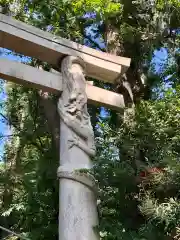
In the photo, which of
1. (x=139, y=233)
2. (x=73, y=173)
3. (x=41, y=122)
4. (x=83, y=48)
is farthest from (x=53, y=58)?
(x=41, y=122)

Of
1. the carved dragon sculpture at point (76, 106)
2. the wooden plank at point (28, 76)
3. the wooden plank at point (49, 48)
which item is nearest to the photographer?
the carved dragon sculpture at point (76, 106)

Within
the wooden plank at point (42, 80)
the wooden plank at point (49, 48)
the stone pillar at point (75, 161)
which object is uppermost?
the wooden plank at point (49, 48)

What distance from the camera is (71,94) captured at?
14.8 feet

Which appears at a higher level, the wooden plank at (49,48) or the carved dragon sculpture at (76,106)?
the wooden plank at (49,48)

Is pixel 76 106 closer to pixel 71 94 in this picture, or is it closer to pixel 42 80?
pixel 71 94

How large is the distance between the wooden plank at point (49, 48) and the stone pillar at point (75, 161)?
125 millimetres

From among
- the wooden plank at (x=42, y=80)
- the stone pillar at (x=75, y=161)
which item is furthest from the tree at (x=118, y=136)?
the wooden plank at (x=42, y=80)

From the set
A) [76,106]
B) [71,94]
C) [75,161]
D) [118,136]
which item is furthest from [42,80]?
[118,136]

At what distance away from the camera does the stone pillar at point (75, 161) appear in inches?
150

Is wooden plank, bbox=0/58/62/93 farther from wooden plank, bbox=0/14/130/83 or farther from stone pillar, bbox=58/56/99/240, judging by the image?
wooden plank, bbox=0/14/130/83

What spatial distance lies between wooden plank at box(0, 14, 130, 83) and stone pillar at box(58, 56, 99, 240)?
0.41ft

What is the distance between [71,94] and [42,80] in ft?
1.10

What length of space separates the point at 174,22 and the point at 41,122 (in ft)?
8.84

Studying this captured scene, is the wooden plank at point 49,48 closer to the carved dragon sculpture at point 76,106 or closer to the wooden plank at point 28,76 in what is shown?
the carved dragon sculpture at point 76,106
